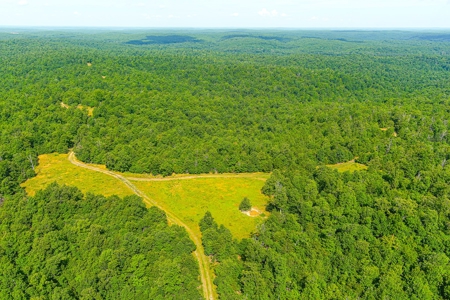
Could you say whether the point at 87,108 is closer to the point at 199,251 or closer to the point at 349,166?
the point at 199,251

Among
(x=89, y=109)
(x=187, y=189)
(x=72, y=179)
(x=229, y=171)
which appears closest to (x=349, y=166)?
(x=229, y=171)

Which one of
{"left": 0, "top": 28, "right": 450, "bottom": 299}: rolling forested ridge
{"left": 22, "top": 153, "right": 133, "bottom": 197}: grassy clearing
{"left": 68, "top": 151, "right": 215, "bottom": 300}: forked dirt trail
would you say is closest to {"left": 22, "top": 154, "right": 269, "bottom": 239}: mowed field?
{"left": 22, "top": 153, "right": 133, "bottom": 197}: grassy clearing

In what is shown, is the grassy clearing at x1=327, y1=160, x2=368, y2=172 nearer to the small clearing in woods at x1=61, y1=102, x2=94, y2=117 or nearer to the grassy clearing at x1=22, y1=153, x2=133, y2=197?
the grassy clearing at x1=22, y1=153, x2=133, y2=197

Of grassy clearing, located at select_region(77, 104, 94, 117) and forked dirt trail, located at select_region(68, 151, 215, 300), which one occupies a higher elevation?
grassy clearing, located at select_region(77, 104, 94, 117)

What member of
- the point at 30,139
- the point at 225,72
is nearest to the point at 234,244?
the point at 30,139

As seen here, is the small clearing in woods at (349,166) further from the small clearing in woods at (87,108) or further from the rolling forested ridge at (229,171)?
the small clearing in woods at (87,108)

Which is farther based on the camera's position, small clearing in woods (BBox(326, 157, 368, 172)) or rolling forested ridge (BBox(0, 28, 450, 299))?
small clearing in woods (BBox(326, 157, 368, 172))

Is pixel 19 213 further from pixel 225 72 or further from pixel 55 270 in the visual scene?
pixel 225 72
